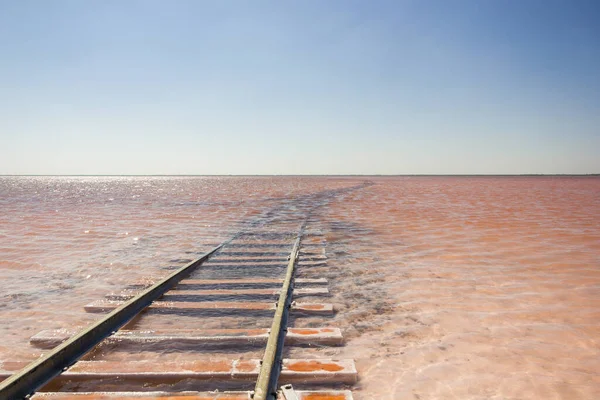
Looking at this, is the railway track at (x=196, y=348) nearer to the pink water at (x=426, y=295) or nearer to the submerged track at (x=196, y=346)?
the submerged track at (x=196, y=346)

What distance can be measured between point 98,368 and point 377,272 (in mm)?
4585

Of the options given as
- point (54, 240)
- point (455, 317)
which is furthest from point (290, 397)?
point (54, 240)

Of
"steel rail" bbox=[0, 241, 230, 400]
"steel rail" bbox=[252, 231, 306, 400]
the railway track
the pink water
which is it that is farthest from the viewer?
the pink water

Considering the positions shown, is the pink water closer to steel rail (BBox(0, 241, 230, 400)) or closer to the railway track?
the railway track

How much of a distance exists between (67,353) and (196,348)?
1044 millimetres

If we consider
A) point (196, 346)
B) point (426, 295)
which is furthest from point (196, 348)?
point (426, 295)

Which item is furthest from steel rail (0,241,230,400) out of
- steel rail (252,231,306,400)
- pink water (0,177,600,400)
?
steel rail (252,231,306,400)

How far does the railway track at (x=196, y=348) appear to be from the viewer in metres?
2.56

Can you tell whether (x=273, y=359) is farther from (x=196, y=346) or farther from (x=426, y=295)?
(x=426, y=295)

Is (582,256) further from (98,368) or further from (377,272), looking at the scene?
(98,368)

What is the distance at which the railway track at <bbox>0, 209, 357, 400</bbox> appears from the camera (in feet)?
8.40

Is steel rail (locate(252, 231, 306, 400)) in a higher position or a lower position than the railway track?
higher

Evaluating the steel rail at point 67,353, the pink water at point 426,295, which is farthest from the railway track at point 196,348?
the pink water at point 426,295

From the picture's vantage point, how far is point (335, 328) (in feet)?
11.9
